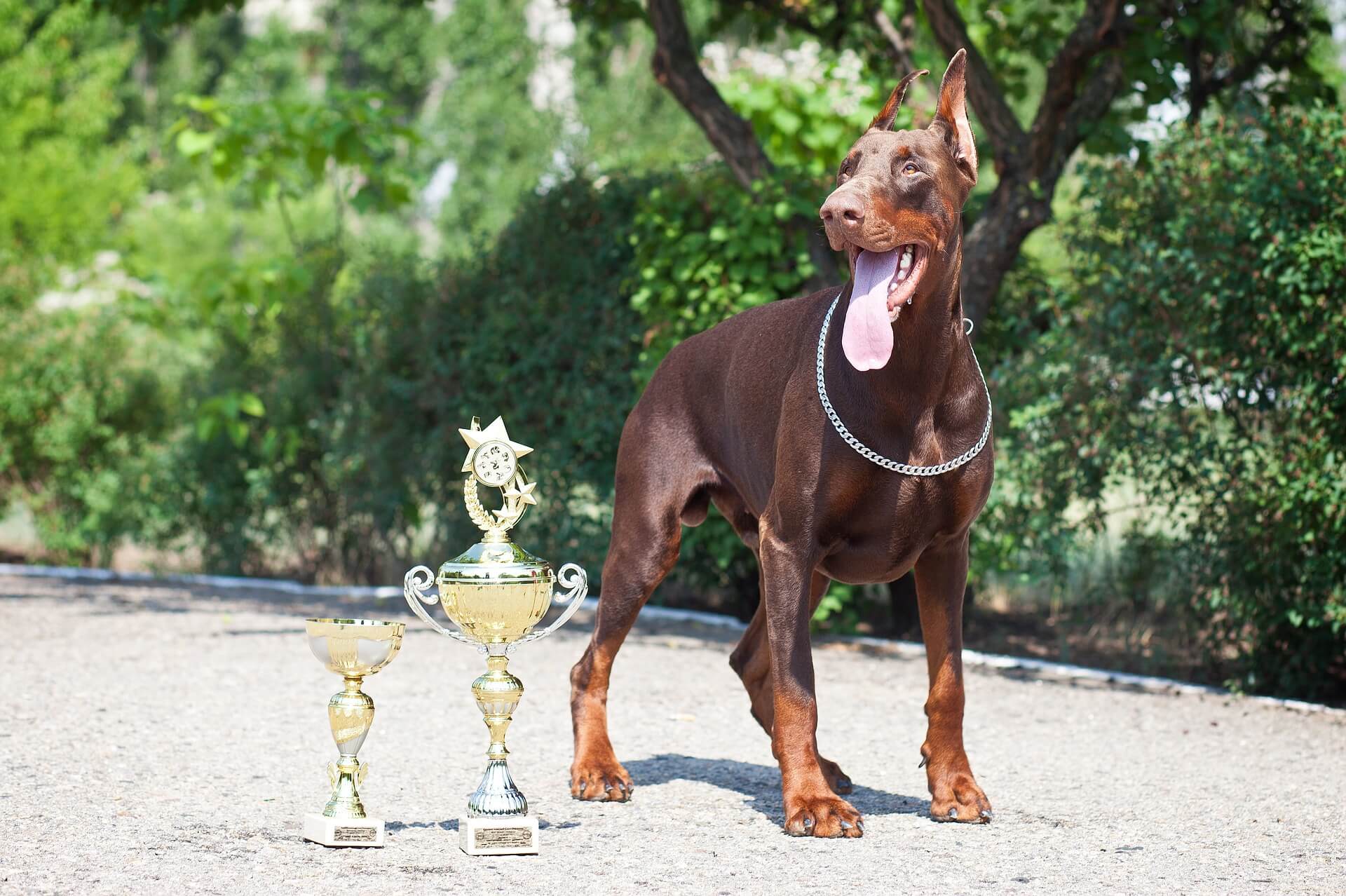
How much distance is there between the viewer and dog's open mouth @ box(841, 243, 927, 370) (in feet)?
13.3

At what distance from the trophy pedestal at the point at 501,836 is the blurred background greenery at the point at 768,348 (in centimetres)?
463

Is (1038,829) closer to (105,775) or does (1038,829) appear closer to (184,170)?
(105,775)

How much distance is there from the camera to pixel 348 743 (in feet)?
13.8

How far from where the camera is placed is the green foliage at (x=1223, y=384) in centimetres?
714

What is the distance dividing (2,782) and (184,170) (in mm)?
37634

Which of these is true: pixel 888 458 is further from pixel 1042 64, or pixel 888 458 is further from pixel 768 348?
pixel 1042 64

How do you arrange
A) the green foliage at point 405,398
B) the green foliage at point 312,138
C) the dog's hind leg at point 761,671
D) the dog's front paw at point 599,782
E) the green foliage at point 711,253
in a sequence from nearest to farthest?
1. the dog's front paw at point 599,782
2. the dog's hind leg at point 761,671
3. the green foliage at point 711,253
4. the green foliage at point 405,398
5. the green foliage at point 312,138

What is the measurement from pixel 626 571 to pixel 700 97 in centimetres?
523

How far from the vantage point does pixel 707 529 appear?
9.50 metres

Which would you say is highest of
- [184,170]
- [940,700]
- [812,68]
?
[184,170]

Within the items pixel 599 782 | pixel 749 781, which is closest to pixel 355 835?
pixel 599 782

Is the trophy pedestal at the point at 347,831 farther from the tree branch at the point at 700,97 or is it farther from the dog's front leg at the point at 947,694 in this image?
the tree branch at the point at 700,97

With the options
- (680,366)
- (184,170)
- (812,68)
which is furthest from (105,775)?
(184,170)

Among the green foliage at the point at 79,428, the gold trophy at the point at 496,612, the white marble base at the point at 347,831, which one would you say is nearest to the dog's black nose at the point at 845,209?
the gold trophy at the point at 496,612
